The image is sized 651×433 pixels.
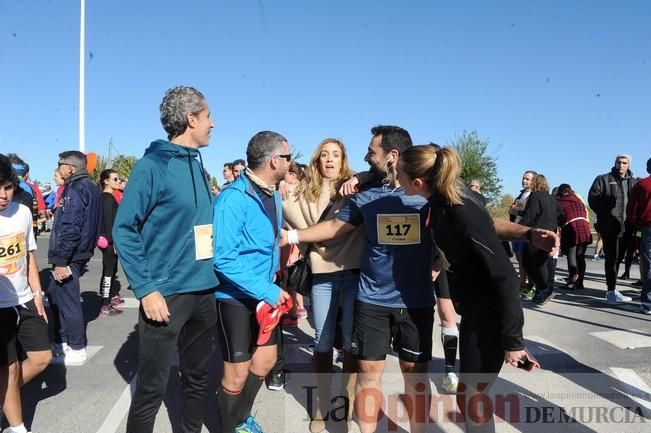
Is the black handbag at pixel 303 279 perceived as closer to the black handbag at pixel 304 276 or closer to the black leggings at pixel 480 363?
the black handbag at pixel 304 276

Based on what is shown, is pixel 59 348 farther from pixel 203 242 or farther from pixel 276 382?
pixel 203 242

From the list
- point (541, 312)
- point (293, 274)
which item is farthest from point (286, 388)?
point (541, 312)

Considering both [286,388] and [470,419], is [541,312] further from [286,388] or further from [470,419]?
[470,419]

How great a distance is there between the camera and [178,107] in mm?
2553

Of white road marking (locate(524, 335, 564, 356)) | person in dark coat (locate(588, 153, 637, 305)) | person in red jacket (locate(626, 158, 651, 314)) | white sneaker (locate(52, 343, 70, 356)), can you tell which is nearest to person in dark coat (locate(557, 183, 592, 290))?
person in dark coat (locate(588, 153, 637, 305))

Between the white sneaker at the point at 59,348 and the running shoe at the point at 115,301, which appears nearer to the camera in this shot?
the white sneaker at the point at 59,348

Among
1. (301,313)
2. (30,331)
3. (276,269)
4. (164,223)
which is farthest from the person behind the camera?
(301,313)

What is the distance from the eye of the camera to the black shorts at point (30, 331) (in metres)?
2.92

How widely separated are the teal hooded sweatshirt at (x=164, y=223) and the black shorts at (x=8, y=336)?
3.38 ft

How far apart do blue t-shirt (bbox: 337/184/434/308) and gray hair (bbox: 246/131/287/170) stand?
27.1 inches

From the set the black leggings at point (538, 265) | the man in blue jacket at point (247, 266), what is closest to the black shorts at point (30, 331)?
the man in blue jacket at point (247, 266)

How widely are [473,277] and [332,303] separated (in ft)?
3.97

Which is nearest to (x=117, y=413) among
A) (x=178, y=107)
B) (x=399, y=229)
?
(x=178, y=107)

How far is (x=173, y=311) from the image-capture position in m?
2.48
